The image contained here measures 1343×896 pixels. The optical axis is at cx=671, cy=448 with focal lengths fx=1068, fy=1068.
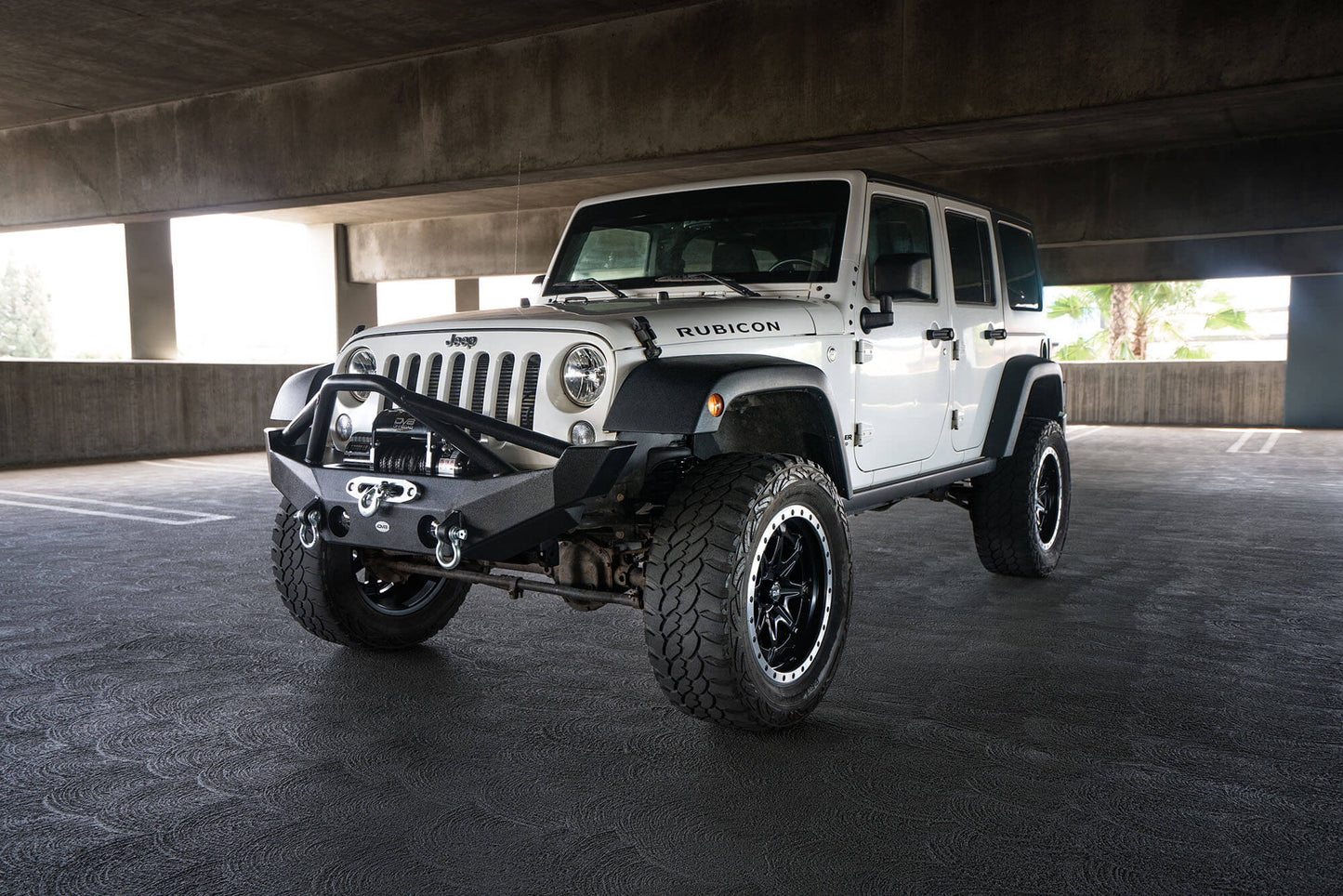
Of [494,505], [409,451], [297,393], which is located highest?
[297,393]

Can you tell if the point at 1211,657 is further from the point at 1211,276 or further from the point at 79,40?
the point at 1211,276

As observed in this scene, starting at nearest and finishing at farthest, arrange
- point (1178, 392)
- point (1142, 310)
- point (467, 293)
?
point (467, 293) < point (1178, 392) < point (1142, 310)

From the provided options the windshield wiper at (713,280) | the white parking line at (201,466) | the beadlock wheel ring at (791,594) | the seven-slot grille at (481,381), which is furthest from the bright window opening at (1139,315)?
the seven-slot grille at (481,381)

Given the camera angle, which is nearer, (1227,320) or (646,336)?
(646,336)

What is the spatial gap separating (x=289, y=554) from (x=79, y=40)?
7.87m

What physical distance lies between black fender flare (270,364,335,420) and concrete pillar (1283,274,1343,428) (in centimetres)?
2399

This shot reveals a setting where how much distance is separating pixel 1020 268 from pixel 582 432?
3.99 m

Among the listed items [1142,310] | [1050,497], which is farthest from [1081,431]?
[1050,497]

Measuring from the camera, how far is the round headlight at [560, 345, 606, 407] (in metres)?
3.67

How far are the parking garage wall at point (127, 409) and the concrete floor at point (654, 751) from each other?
8.60m

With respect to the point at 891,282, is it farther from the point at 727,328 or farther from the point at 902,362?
the point at 727,328

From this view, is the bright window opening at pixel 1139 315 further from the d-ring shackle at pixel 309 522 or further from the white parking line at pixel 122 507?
the d-ring shackle at pixel 309 522

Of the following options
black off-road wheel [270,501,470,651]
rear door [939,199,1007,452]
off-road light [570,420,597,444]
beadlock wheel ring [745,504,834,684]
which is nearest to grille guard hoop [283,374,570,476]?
off-road light [570,420,597,444]

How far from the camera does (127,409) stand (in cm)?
1493
